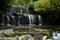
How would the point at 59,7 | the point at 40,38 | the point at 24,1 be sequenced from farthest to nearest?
the point at 24,1, the point at 59,7, the point at 40,38

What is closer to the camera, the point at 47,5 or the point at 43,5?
the point at 47,5

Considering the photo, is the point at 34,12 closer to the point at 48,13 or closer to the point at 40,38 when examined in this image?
the point at 48,13

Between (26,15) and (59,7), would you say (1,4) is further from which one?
(59,7)

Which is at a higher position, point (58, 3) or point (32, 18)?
point (58, 3)

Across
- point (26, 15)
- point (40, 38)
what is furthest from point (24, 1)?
point (40, 38)

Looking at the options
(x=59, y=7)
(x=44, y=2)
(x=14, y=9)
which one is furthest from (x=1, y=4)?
(x=59, y=7)

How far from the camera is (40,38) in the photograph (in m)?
14.2

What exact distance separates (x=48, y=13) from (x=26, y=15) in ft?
11.8

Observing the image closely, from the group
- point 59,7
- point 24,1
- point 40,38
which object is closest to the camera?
point 40,38

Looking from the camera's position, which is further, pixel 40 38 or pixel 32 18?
pixel 32 18

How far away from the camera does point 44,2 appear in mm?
29781

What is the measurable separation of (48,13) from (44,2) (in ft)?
8.39

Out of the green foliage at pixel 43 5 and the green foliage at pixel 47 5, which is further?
the green foliage at pixel 43 5

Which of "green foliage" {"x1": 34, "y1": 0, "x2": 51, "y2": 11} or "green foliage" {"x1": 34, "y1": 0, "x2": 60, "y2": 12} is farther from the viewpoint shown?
"green foliage" {"x1": 34, "y1": 0, "x2": 51, "y2": 11}
